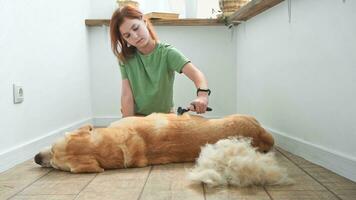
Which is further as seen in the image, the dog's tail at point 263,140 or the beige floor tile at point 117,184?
the dog's tail at point 263,140

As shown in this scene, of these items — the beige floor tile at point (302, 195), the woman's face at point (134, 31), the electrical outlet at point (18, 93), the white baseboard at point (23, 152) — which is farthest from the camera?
the woman's face at point (134, 31)

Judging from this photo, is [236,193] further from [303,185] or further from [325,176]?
[325,176]

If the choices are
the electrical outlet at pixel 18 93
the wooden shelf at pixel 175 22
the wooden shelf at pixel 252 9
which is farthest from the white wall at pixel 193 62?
the electrical outlet at pixel 18 93

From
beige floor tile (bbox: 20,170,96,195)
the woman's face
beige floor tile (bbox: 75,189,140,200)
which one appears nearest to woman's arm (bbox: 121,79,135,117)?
the woman's face

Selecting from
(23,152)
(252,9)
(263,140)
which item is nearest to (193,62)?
(252,9)

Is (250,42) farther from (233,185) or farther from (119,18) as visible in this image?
(233,185)

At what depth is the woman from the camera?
1.82m

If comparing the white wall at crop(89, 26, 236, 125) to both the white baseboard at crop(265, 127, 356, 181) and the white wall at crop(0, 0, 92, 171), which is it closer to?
the white wall at crop(0, 0, 92, 171)

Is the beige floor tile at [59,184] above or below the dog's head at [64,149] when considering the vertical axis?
below

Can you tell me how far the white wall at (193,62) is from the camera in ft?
9.28

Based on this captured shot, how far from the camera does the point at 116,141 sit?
1.38m

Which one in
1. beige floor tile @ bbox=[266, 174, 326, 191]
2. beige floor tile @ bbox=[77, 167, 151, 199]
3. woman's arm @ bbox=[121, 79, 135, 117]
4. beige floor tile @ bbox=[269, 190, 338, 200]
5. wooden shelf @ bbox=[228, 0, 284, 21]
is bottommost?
beige floor tile @ bbox=[77, 167, 151, 199]

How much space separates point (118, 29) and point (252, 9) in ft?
2.45

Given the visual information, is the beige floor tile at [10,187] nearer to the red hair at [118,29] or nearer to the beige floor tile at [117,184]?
the beige floor tile at [117,184]
